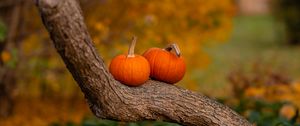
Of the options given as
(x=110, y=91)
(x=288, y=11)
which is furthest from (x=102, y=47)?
(x=288, y=11)

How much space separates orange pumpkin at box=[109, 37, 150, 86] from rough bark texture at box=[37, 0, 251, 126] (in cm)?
4

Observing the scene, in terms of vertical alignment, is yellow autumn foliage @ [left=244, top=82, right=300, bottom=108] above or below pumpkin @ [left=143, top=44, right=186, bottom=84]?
below

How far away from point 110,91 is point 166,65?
0.39 metres

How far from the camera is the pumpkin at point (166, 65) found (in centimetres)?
316

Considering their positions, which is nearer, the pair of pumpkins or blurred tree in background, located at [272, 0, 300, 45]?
the pair of pumpkins

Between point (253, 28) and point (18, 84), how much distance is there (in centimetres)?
1542

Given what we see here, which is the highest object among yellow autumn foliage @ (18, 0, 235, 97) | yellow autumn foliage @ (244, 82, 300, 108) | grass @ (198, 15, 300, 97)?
yellow autumn foliage @ (18, 0, 235, 97)

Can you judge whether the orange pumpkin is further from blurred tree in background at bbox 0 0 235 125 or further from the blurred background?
blurred tree in background at bbox 0 0 235 125

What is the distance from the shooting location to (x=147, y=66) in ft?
10.2

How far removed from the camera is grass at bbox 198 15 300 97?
453 inches

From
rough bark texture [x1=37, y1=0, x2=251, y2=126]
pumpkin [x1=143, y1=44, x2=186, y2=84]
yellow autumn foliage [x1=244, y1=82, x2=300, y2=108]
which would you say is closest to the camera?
rough bark texture [x1=37, y1=0, x2=251, y2=126]

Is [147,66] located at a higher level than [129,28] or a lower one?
lower

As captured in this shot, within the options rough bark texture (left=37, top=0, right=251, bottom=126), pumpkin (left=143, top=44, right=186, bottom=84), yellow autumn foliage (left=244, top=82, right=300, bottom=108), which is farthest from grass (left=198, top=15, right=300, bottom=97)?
rough bark texture (left=37, top=0, right=251, bottom=126)

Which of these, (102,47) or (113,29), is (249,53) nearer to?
(113,29)
